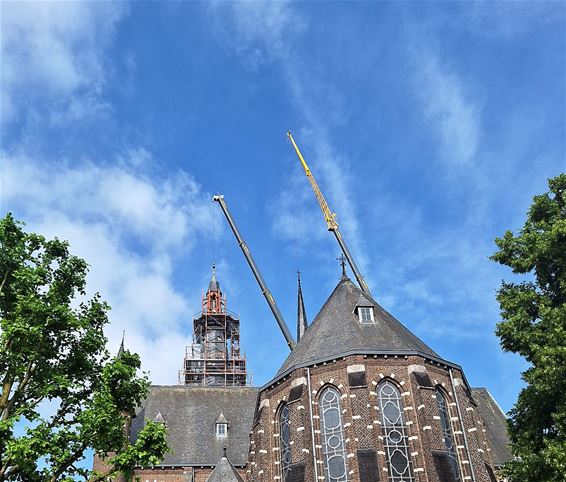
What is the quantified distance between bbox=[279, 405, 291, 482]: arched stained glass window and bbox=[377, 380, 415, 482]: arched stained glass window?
4736mm

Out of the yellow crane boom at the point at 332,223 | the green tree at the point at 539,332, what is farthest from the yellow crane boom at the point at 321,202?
the green tree at the point at 539,332

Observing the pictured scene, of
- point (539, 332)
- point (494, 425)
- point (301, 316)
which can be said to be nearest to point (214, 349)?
point (301, 316)

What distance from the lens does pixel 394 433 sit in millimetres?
24547

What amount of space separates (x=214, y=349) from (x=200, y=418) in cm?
1782

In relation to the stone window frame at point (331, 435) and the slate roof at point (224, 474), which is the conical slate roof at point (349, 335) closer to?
the stone window frame at point (331, 435)

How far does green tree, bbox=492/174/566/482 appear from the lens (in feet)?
60.7

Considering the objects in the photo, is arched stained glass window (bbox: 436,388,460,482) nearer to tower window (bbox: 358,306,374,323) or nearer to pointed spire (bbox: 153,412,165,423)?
tower window (bbox: 358,306,374,323)

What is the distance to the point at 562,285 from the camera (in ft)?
66.7

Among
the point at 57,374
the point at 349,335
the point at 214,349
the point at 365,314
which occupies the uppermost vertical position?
the point at 214,349

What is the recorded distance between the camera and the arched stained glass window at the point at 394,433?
2359cm

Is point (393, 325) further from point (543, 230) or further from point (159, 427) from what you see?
point (159, 427)

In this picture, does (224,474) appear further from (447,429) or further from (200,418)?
(447,429)

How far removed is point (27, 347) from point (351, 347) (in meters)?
15.3

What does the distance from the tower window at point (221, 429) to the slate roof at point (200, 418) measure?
0.30 m
